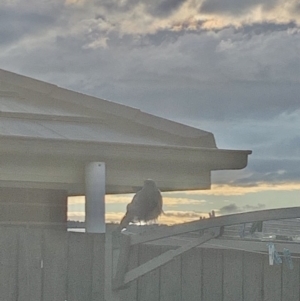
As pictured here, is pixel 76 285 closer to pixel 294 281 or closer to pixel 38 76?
pixel 294 281

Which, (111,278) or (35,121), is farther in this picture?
(35,121)

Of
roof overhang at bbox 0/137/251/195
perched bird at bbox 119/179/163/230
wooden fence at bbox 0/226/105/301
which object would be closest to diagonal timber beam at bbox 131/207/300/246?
wooden fence at bbox 0/226/105/301

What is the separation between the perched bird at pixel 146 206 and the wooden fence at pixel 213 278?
464mm

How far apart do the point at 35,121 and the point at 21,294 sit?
355 cm

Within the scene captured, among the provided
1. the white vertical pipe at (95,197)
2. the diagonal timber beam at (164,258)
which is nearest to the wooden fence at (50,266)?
the diagonal timber beam at (164,258)

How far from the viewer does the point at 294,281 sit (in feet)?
16.4

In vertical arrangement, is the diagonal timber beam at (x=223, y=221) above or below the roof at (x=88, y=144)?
below

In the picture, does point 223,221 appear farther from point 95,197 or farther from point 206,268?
point 95,197

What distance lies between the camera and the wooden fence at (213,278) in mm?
5066

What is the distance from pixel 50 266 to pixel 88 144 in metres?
2.50

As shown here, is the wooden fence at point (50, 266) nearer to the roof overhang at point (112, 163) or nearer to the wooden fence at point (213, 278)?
the wooden fence at point (213, 278)

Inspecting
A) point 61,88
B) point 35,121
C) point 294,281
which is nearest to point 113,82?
point 61,88

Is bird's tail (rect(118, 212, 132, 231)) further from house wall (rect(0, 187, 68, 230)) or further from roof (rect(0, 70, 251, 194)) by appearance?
house wall (rect(0, 187, 68, 230))

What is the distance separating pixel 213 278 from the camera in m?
5.40
